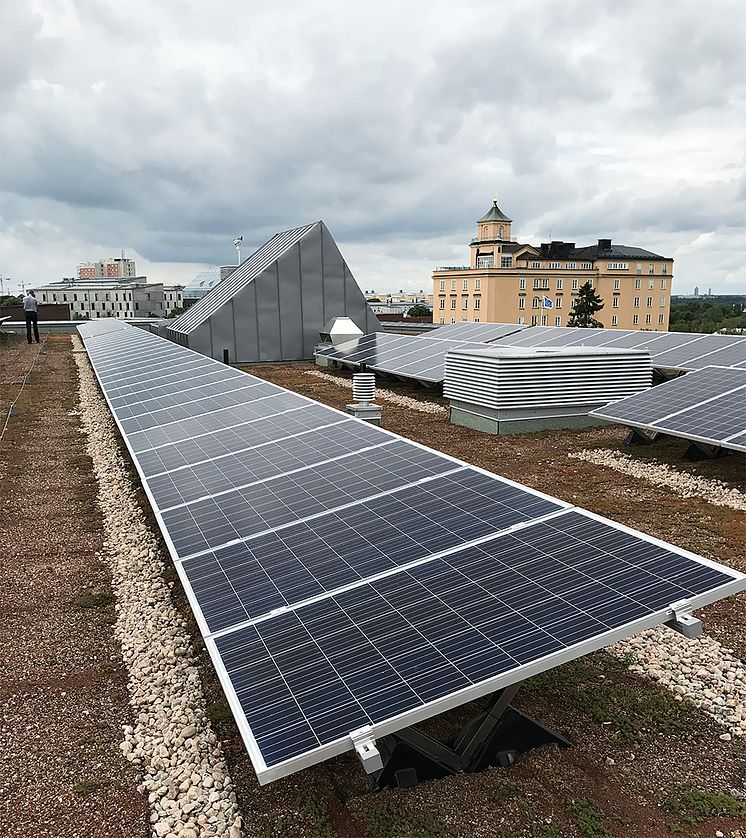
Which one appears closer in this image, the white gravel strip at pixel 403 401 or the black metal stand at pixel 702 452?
the black metal stand at pixel 702 452

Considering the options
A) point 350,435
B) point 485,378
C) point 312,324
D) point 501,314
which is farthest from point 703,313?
point 350,435

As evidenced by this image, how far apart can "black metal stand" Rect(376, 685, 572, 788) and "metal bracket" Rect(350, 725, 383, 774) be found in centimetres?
135

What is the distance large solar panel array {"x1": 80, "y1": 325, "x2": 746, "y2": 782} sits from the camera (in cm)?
553

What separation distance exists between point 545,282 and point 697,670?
103 meters

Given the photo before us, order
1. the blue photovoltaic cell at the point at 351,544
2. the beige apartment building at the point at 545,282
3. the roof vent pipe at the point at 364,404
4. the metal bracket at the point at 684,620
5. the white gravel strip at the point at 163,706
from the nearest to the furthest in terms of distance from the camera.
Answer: the metal bracket at the point at 684,620 → the white gravel strip at the point at 163,706 → the blue photovoltaic cell at the point at 351,544 → the roof vent pipe at the point at 364,404 → the beige apartment building at the point at 545,282

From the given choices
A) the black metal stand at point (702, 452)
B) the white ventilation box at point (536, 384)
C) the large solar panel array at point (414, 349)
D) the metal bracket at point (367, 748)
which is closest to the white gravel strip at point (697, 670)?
the metal bracket at point (367, 748)

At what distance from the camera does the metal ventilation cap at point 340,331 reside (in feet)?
147

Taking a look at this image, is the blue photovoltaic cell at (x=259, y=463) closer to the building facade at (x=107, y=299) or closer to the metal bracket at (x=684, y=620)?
the metal bracket at (x=684, y=620)

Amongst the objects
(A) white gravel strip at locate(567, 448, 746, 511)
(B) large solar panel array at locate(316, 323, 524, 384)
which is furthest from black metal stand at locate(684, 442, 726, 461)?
(B) large solar panel array at locate(316, 323, 524, 384)

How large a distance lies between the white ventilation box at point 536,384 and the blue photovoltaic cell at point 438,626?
1484 cm

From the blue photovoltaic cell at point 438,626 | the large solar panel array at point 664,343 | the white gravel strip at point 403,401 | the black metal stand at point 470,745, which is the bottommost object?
the white gravel strip at point 403,401

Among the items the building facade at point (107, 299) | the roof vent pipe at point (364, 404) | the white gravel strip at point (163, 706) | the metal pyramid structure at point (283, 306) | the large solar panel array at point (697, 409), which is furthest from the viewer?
the building facade at point (107, 299)

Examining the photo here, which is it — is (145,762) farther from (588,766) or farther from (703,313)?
(703,313)

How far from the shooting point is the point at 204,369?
79.0 feet
